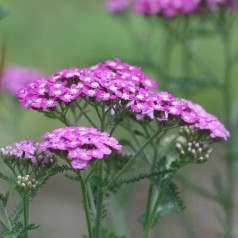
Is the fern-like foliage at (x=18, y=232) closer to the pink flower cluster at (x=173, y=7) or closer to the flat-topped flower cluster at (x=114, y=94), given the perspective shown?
the flat-topped flower cluster at (x=114, y=94)

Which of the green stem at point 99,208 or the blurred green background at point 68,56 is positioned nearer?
the green stem at point 99,208

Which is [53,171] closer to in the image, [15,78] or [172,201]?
[172,201]

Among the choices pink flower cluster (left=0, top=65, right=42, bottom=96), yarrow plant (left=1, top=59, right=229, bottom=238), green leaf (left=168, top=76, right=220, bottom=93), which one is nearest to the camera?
yarrow plant (left=1, top=59, right=229, bottom=238)

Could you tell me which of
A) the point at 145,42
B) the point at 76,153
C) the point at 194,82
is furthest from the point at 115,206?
the point at 76,153

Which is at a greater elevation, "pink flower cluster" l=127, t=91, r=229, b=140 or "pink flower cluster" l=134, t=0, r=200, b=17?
"pink flower cluster" l=134, t=0, r=200, b=17

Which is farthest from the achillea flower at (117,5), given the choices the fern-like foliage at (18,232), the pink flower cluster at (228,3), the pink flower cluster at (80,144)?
the fern-like foliage at (18,232)

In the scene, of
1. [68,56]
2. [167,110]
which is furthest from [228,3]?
[68,56]

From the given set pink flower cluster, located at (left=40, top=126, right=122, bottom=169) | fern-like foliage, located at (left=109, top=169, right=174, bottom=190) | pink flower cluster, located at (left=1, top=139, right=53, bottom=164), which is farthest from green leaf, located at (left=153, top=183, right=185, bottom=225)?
pink flower cluster, located at (left=1, top=139, right=53, bottom=164)

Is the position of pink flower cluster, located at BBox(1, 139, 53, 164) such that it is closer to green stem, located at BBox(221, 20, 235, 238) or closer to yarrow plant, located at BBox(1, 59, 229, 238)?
yarrow plant, located at BBox(1, 59, 229, 238)
